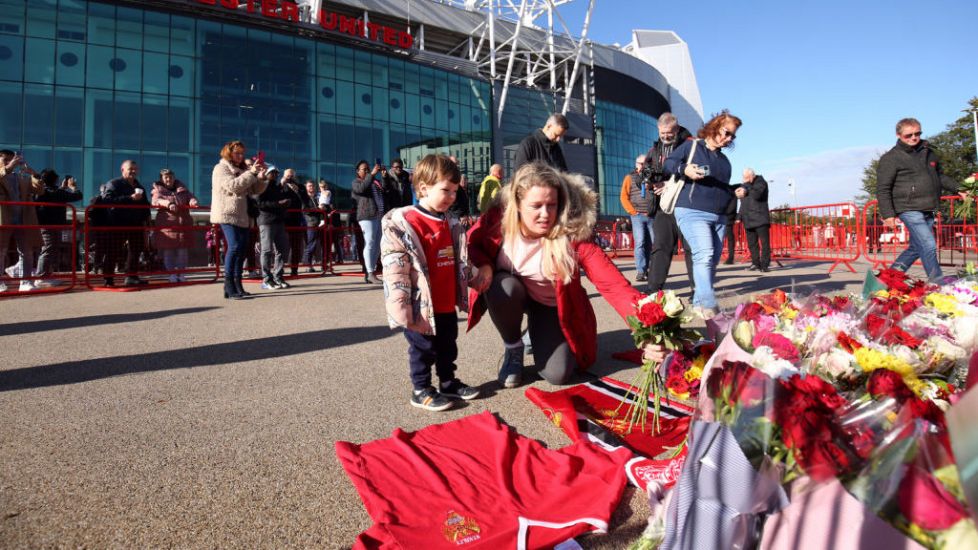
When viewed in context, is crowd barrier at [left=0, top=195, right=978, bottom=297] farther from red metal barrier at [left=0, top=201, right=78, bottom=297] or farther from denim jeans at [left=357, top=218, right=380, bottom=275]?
denim jeans at [left=357, top=218, right=380, bottom=275]

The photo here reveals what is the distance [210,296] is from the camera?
7859mm

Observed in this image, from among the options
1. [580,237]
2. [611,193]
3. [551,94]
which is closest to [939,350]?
[580,237]

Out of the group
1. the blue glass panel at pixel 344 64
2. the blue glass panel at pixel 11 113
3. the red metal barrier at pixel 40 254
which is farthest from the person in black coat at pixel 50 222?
the blue glass panel at pixel 344 64

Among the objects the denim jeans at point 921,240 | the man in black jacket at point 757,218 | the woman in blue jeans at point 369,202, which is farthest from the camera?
the man in black jacket at point 757,218

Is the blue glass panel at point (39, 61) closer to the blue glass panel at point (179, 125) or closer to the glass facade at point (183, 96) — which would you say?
the glass facade at point (183, 96)

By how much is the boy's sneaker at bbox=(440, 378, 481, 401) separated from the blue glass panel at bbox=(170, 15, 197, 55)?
2664 centimetres

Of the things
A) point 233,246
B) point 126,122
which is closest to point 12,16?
point 126,122

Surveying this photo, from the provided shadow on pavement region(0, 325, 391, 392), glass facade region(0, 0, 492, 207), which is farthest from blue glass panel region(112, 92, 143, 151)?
shadow on pavement region(0, 325, 391, 392)

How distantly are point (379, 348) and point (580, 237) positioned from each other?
203 cm

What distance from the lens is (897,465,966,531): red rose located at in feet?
3.29

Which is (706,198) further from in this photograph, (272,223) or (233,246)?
(272,223)

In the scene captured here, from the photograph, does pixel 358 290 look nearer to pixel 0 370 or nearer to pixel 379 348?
pixel 379 348

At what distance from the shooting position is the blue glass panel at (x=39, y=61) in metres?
21.7

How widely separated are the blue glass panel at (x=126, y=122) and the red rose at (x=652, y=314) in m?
26.2
